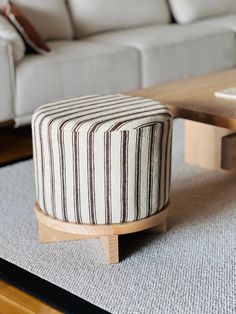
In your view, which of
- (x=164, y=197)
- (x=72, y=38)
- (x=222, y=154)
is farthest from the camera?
(x=72, y=38)

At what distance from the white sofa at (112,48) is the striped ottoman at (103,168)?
3.41ft

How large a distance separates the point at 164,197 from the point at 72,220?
308 millimetres

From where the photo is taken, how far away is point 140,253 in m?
2.12

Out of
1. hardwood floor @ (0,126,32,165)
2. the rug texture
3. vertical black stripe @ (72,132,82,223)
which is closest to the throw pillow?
hardwood floor @ (0,126,32,165)

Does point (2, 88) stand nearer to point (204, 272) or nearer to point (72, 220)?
point (72, 220)

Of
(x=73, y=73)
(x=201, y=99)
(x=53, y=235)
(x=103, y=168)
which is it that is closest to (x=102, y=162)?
(x=103, y=168)

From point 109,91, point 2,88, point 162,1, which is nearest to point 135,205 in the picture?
point 2,88

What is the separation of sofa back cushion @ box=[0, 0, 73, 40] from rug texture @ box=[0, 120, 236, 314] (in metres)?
1.36

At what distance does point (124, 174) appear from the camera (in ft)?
6.46

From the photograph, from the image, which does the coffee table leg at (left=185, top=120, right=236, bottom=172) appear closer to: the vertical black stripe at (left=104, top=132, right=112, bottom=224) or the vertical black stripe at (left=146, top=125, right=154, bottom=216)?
the vertical black stripe at (left=146, top=125, right=154, bottom=216)

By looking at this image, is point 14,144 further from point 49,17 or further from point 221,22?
point 221,22

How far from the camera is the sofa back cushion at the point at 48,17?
12.0ft

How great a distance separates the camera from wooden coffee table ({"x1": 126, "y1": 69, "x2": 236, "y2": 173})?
7.70ft

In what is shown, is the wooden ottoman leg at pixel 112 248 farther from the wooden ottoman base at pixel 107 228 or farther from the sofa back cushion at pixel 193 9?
the sofa back cushion at pixel 193 9
